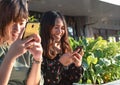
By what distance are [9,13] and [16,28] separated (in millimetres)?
147

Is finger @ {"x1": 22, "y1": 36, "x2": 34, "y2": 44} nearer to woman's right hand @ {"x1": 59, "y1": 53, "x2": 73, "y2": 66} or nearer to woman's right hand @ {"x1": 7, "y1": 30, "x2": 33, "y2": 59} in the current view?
woman's right hand @ {"x1": 7, "y1": 30, "x2": 33, "y2": 59}

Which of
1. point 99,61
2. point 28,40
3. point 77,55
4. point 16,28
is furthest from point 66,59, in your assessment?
point 99,61

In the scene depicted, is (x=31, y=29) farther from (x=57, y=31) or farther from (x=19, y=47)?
(x=57, y=31)

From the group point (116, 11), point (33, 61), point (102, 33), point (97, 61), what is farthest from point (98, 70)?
point (102, 33)

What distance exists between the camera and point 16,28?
2.02 m

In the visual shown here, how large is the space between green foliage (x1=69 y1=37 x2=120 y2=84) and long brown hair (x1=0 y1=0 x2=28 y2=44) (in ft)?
9.82

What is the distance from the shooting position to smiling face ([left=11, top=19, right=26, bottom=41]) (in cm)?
200

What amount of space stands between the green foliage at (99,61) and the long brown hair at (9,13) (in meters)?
2.99

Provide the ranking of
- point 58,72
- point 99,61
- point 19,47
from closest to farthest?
point 19,47
point 58,72
point 99,61

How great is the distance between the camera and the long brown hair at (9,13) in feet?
6.81

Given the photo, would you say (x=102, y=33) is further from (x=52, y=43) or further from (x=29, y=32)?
(x=29, y=32)

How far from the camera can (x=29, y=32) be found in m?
1.94

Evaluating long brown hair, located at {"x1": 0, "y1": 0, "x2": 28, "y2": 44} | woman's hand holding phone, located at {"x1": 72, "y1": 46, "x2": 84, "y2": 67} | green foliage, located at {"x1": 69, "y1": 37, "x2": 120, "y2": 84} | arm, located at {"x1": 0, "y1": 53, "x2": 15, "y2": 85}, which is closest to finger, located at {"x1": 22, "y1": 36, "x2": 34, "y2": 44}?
arm, located at {"x1": 0, "y1": 53, "x2": 15, "y2": 85}

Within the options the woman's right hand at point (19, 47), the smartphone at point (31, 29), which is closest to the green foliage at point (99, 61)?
the smartphone at point (31, 29)
